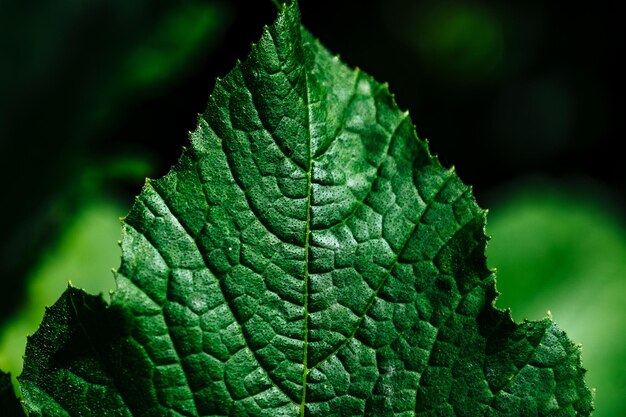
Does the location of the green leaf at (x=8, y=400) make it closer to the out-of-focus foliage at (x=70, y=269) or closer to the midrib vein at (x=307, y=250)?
the midrib vein at (x=307, y=250)

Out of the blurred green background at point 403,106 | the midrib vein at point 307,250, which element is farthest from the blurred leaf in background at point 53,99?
the midrib vein at point 307,250

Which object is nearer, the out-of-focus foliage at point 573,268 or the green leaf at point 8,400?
the green leaf at point 8,400

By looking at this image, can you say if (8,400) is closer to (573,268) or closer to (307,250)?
(307,250)

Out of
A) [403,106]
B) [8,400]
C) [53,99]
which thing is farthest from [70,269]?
[403,106]

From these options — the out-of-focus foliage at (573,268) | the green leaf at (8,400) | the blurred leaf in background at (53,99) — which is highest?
the out-of-focus foliage at (573,268)

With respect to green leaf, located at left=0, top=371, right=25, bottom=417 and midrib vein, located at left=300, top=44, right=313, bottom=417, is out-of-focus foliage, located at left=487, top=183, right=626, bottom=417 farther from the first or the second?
green leaf, located at left=0, top=371, right=25, bottom=417

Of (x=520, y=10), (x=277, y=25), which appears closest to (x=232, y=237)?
(x=277, y=25)
